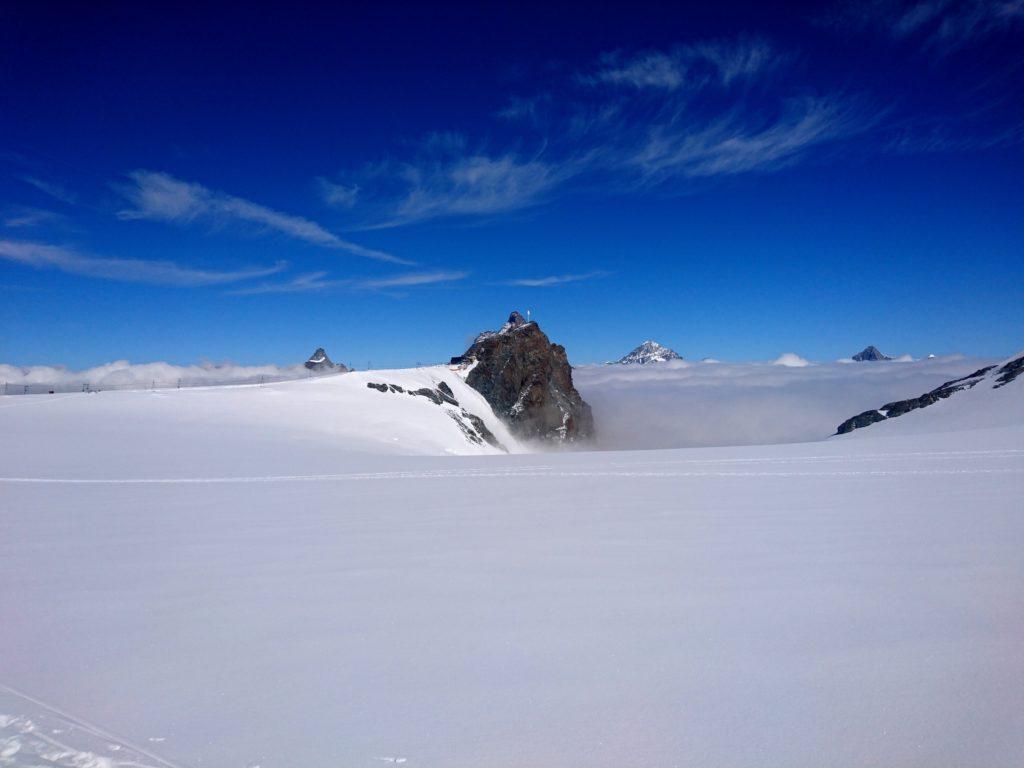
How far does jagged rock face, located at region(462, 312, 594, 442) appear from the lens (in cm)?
11562

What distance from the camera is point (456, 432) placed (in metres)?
60.2

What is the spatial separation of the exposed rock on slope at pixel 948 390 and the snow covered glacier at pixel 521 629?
205ft

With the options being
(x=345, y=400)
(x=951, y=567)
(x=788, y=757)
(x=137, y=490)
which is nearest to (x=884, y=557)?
(x=951, y=567)

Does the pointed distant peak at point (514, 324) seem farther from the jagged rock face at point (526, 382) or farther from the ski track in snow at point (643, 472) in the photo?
the ski track in snow at point (643, 472)

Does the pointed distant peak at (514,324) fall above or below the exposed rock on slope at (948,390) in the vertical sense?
above

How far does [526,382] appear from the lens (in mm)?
119812

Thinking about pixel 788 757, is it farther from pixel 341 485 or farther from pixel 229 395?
pixel 229 395

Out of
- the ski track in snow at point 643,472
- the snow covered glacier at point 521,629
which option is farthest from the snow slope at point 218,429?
the snow covered glacier at point 521,629

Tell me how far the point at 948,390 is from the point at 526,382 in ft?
231

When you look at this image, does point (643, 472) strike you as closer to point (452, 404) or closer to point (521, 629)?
point (521, 629)

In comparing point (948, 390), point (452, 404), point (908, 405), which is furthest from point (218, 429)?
point (908, 405)

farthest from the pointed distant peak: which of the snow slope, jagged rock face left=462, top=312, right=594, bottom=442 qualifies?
the snow slope

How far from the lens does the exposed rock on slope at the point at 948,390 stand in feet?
204

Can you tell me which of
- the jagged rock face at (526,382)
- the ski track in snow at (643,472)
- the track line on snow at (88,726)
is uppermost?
the jagged rock face at (526,382)
